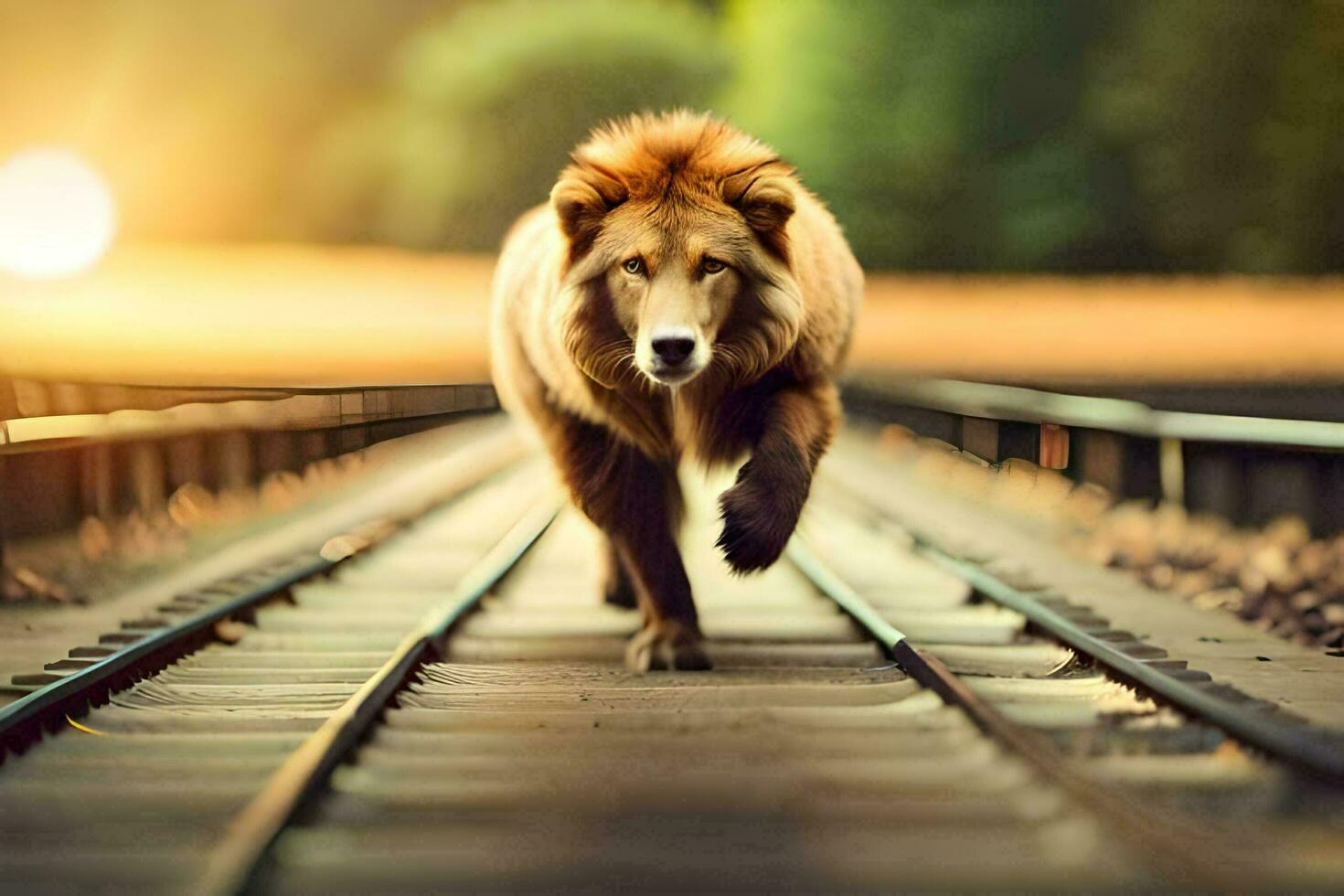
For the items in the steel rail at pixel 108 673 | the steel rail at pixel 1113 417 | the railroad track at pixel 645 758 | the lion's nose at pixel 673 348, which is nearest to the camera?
the railroad track at pixel 645 758

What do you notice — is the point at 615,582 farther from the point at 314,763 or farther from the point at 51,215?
the point at 51,215

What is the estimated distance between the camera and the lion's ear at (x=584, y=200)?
510cm

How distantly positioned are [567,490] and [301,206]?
4675 centimetres

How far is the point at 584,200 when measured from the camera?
5102mm

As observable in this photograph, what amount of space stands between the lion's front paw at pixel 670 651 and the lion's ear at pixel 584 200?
143 centimetres

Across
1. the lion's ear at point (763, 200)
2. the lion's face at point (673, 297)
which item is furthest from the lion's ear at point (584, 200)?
the lion's ear at point (763, 200)

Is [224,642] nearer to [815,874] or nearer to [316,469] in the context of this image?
[815,874]

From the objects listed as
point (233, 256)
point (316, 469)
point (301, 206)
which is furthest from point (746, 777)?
point (233, 256)

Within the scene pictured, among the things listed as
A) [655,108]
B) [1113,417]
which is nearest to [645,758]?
[1113,417]

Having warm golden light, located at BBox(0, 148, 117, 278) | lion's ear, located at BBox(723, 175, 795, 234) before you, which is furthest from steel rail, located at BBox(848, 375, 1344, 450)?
warm golden light, located at BBox(0, 148, 117, 278)

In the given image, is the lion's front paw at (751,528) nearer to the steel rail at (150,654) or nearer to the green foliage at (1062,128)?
the steel rail at (150,654)

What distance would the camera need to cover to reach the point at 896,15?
3234 centimetres

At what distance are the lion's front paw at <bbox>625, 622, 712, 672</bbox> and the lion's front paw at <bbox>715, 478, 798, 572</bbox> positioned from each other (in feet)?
2.49

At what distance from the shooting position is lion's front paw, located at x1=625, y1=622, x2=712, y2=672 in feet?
18.2
